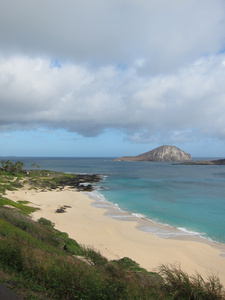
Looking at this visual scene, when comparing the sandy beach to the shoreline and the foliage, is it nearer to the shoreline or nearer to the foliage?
the shoreline

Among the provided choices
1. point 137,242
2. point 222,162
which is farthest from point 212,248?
point 222,162

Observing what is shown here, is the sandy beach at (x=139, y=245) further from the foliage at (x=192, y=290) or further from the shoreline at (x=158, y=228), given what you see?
the foliage at (x=192, y=290)

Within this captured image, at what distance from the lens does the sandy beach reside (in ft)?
46.4

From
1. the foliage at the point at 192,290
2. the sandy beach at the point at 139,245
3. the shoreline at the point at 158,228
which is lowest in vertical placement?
the shoreline at the point at 158,228

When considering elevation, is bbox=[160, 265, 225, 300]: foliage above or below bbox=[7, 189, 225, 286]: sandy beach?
above

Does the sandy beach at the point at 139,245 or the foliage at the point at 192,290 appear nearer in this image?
the foliage at the point at 192,290

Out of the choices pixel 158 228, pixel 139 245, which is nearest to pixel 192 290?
pixel 139 245

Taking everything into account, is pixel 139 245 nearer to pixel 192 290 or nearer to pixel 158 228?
pixel 158 228

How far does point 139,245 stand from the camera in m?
17.0

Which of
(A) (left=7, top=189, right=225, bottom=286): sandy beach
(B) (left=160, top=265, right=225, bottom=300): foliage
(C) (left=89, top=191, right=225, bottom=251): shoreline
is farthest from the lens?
(C) (left=89, top=191, right=225, bottom=251): shoreline

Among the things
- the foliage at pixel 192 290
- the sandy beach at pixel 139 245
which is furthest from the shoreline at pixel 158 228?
the foliage at pixel 192 290

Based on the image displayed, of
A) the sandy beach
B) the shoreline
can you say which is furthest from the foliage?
the shoreline

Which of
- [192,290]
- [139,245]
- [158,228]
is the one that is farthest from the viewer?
[158,228]

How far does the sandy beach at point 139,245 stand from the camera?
14156mm
